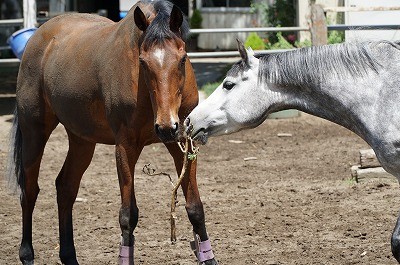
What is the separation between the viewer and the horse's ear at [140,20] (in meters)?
5.18

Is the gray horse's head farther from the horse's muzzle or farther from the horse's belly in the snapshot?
the horse's belly

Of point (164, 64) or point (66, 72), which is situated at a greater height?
point (164, 64)

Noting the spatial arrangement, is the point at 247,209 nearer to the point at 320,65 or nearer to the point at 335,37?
the point at 320,65

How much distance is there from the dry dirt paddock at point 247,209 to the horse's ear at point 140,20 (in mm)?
1718

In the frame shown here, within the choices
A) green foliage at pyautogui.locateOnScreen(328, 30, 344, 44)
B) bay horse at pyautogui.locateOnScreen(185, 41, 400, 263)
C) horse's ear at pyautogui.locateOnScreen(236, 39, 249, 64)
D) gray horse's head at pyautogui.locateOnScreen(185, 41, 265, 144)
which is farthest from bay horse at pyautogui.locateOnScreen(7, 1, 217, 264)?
green foliage at pyautogui.locateOnScreen(328, 30, 344, 44)

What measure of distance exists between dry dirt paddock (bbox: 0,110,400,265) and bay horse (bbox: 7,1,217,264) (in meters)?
0.58

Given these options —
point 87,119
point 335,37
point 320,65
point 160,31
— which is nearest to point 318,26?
point 335,37

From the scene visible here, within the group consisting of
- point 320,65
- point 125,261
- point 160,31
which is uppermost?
point 160,31

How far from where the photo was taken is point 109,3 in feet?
76.2

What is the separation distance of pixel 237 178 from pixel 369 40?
13.2 ft

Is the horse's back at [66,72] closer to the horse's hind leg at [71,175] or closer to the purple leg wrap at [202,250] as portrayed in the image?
the horse's hind leg at [71,175]

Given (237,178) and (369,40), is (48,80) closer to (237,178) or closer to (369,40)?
(369,40)

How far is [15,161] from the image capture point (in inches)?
259

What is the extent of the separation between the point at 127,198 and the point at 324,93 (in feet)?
4.86
